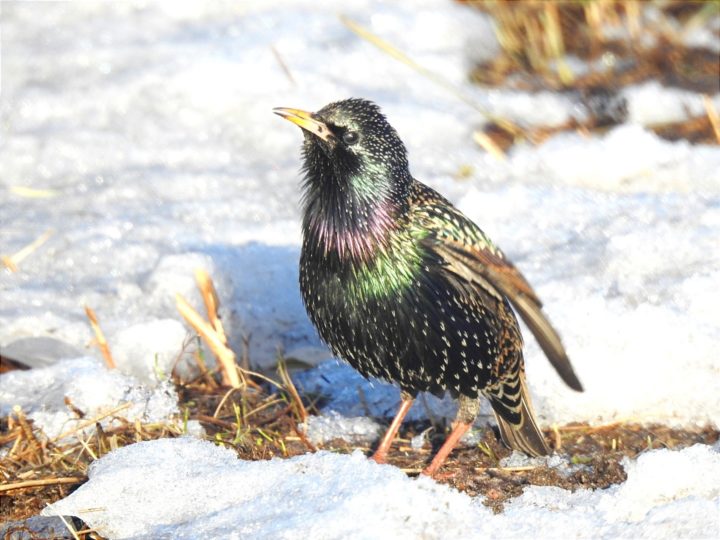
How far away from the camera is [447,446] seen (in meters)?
3.83

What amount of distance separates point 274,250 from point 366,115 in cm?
164

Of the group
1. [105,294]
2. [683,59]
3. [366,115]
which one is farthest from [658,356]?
[683,59]

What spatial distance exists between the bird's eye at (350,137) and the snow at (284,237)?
103 cm

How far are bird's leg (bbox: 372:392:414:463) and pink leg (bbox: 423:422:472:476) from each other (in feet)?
0.56

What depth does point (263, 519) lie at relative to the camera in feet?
10.1

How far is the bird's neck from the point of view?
3.65 m

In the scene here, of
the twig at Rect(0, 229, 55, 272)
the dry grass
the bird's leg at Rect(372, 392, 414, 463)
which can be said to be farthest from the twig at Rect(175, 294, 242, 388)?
the dry grass

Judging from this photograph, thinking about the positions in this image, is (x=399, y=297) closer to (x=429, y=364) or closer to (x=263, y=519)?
(x=429, y=364)

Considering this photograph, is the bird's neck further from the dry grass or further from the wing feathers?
the dry grass

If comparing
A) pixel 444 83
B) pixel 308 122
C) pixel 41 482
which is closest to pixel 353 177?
pixel 308 122

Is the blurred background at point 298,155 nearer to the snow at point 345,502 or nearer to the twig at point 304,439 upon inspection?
the twig at point 304,439

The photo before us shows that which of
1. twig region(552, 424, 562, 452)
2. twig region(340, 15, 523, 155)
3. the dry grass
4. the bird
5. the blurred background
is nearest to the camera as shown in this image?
the bird

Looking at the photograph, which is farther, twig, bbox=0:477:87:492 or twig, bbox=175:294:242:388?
twig, bbox=175:294:242:388

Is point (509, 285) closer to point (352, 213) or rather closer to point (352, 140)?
point (352, 213)
